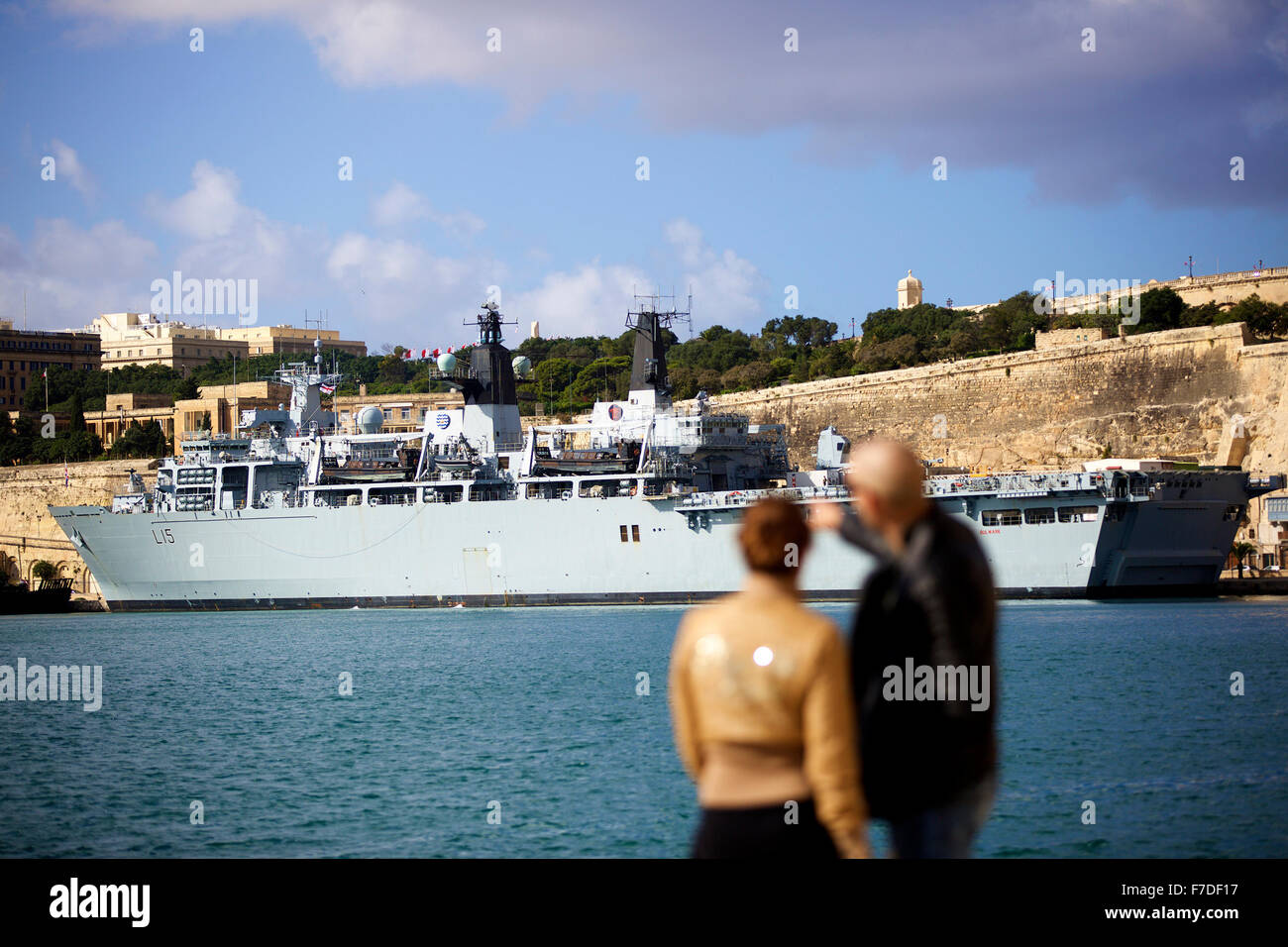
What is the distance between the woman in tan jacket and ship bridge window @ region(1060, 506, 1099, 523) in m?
32.6

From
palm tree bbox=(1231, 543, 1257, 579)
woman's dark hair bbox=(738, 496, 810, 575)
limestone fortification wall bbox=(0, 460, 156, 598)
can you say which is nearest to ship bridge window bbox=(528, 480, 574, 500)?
palm tree bbox=(1231, 543, 1257, 579)

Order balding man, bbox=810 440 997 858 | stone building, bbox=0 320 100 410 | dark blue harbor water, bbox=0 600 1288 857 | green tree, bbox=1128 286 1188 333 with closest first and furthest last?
balding man, bbox=810 440 997 858 → dark blue harbor water, bbox=0 600 1288 857 → green tree, bbox=1128 286 1188 333 → stone building, bbox=0 320 100 410

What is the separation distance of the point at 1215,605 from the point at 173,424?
74.3m

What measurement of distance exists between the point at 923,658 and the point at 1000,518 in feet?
109

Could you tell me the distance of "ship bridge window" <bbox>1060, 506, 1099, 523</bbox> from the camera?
34.8m

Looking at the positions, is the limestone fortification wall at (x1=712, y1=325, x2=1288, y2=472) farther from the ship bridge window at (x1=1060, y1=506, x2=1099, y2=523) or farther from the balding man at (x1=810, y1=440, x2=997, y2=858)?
the balding man at (x1=810, y1=440, x2=997, y2=858)

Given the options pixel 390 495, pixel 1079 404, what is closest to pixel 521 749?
pixel 390 495

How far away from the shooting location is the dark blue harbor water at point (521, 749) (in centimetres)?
1308

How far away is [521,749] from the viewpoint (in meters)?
17.7

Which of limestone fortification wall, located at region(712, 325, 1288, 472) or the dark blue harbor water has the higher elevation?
limestone fortification wall, located at region(712, 325, 1288, 472)

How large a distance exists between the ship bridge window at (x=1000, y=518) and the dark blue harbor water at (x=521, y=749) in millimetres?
4895

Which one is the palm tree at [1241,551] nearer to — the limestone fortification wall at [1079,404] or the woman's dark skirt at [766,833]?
the limestone fortification wall at [1079,404]

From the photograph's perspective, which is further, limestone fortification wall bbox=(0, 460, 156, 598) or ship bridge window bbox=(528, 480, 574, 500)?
limestone fortification wall bbox=(0, 460, 156, 598)

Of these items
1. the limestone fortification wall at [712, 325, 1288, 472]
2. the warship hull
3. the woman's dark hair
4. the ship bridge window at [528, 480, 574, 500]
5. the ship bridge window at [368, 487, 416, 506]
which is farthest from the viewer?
the limestone fortification wall at [712, 325, 1288, 472]
